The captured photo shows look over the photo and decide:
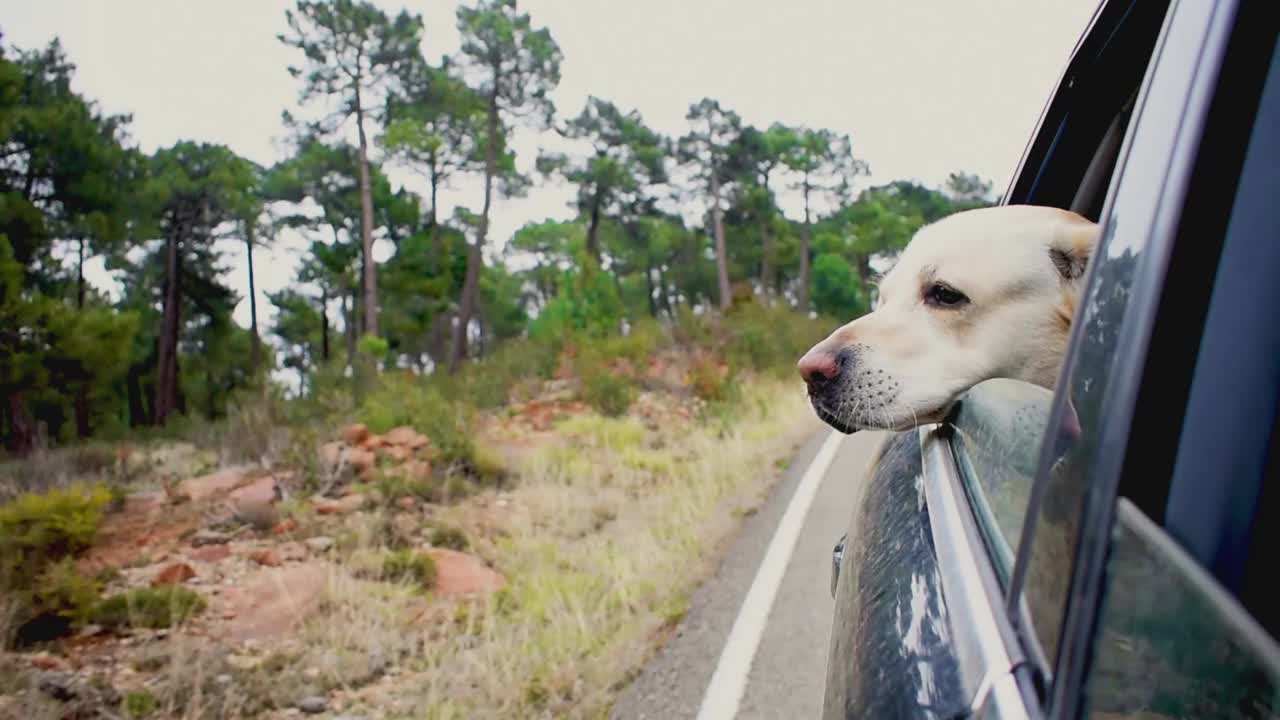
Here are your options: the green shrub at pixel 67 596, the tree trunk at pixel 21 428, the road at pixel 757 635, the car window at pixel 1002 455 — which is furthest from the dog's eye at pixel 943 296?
the tree trunk at pixel 21 428

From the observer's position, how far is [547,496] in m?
8.11

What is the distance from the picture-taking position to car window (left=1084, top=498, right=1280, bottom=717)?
0.58 meters

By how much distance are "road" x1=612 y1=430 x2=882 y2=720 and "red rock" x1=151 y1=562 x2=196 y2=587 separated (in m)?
3.51

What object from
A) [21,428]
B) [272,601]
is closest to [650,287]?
[21,428]

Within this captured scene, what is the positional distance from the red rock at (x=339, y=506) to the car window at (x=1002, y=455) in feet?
23.0

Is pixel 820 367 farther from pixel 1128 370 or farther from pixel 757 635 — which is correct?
pixel 757 635

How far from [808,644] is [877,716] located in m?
2.94

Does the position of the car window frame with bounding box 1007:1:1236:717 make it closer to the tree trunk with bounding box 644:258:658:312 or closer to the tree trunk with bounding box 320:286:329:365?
the tree trunk with bounding box 320:286:329:365

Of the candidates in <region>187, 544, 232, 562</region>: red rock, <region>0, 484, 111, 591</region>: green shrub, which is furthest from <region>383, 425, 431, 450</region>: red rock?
<region>0, 484, 111, 591</region>: green shrub

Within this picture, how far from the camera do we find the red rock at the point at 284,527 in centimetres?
711

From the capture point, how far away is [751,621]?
4207mm

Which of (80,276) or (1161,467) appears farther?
(80,276)

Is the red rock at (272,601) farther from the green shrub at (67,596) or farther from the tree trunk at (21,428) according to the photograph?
the tree trunk at (21,428)

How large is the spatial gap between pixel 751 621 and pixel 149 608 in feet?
11.6
